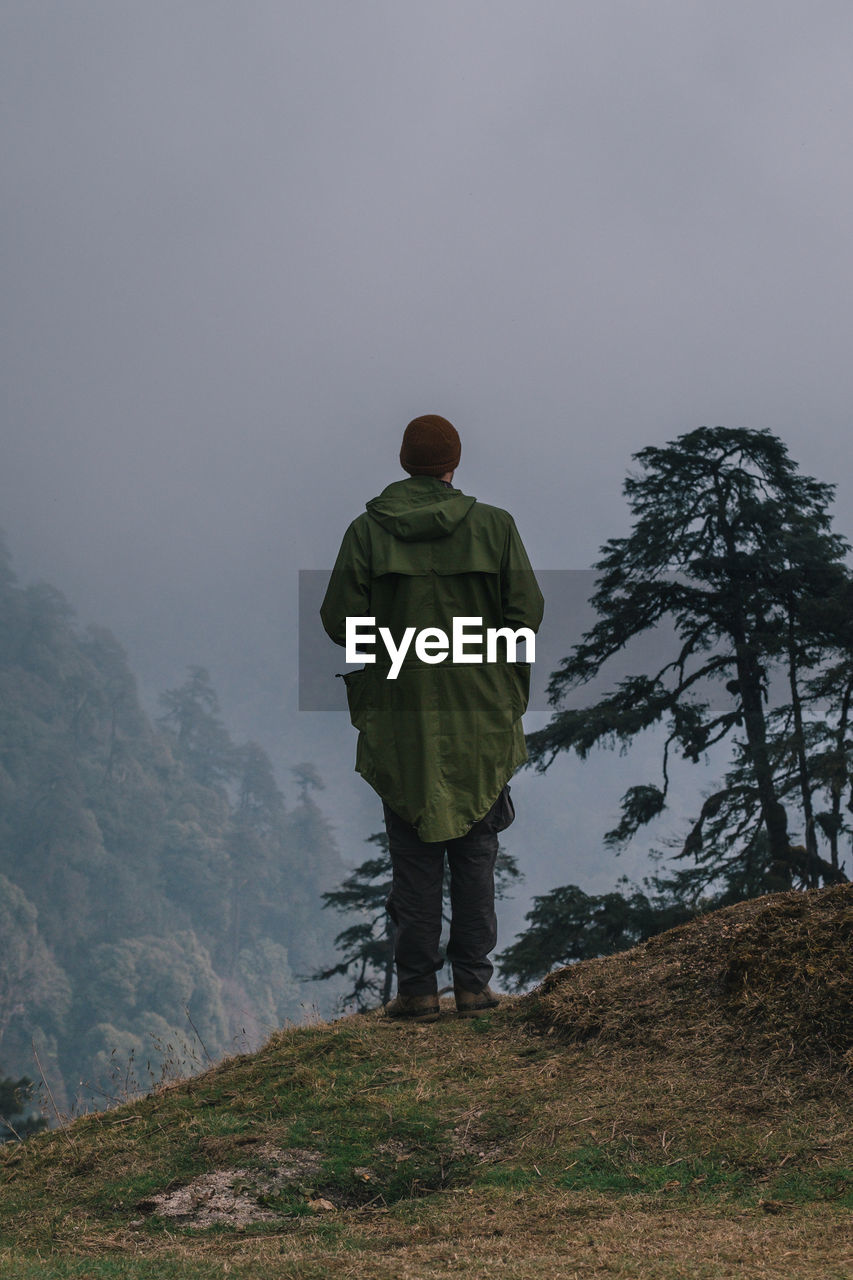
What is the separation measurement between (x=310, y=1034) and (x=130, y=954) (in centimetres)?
10327

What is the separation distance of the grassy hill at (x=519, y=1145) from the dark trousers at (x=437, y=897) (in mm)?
270

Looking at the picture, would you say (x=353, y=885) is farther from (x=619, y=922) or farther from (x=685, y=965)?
(x=685, y=965)

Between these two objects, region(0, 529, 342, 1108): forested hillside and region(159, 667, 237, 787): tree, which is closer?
region(0, 529, 342, 1108): forested hillside

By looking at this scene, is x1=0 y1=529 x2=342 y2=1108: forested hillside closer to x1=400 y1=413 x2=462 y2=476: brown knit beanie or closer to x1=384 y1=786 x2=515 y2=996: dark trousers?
x1=384 y1=786 x2=515 y2=996: dark trousers

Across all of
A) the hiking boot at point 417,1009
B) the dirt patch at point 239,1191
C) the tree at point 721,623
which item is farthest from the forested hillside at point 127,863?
the dirt patch at point 239,1191

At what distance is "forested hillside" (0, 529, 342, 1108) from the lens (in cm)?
9456

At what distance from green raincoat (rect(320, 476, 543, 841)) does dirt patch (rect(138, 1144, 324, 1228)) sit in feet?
5.97

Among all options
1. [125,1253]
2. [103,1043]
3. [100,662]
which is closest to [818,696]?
[125,1253]

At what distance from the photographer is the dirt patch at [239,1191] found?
3477 millimetres

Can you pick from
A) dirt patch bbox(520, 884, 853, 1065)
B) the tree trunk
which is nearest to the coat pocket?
dirt patch bbox(520, 884, 853, 1065)

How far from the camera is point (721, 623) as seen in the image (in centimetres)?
1984

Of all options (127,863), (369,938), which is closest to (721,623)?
(369,938)

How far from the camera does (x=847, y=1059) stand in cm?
400

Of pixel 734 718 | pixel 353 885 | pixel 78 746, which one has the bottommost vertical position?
pixel 353 885
